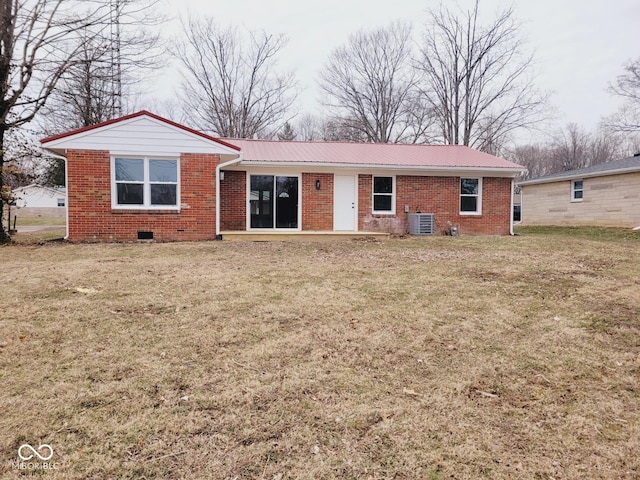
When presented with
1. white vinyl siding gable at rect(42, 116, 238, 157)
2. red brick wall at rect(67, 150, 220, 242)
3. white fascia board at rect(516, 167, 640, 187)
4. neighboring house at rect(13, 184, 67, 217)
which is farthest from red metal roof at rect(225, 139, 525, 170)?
neighboring house at rect(13, 184, 67, 217)

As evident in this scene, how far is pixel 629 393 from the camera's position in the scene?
280 cm

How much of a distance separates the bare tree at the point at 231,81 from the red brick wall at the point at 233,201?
16477 mm

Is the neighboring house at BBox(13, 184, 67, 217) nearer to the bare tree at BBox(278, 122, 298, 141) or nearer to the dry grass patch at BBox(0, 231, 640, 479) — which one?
A: the bare tree at BBox(278, 122, 298, 141)

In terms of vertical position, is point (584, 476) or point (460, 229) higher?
point (460, 229)

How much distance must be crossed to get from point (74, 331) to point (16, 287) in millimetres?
2337

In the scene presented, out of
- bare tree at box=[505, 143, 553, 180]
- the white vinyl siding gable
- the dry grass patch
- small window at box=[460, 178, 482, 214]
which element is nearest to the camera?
the dry grass patch

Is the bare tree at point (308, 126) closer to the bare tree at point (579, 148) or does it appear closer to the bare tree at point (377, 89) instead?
the bare tree at point (377, 89)

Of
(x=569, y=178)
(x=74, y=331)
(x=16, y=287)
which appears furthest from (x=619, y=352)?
(x=569, y=178)

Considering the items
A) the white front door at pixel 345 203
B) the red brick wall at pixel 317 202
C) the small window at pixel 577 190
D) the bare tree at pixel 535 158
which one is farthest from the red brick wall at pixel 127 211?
the bare tree at pixel 535 158

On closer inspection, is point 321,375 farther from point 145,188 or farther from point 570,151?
point 570,151

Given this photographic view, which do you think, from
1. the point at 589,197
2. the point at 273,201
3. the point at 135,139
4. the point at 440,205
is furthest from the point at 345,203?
the point at 589,197

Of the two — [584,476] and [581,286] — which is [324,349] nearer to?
[584,476]

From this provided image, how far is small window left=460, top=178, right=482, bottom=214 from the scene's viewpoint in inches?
573

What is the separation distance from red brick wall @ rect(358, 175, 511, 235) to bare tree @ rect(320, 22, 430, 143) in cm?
1583
